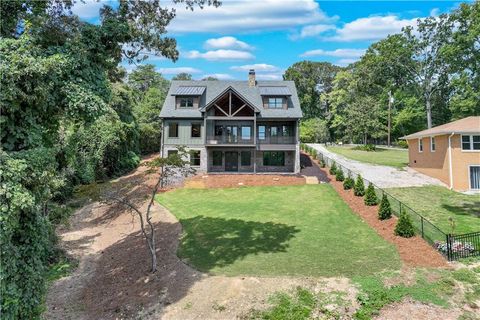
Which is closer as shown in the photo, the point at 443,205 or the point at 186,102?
the point at 443,205

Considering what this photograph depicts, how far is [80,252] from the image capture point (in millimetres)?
18016

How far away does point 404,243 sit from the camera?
591 inches

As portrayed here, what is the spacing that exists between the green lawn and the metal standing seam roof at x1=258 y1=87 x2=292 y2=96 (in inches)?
463

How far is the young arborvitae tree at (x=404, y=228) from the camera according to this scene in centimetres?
1560

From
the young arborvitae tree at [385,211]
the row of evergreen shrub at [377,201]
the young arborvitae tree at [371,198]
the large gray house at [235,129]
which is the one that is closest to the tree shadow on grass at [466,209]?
the young arborvitae tree at [371,198]

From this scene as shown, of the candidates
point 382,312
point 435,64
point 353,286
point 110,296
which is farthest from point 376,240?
point 435,64

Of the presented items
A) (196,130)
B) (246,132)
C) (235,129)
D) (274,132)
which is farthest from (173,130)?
(274,132)

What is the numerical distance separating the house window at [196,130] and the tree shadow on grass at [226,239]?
48.6 ft

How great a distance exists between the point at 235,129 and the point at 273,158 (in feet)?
16.2

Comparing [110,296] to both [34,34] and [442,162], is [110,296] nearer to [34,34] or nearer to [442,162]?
[34,34]

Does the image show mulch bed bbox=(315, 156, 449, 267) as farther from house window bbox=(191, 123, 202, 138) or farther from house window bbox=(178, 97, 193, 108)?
house window bbox=(178, 97, 193, 108)

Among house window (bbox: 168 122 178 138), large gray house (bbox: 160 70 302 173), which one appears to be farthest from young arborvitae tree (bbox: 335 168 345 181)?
house window (bbox: 168 122 178 138)

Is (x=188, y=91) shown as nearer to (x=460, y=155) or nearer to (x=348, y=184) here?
Answer: (x=348, y=184)

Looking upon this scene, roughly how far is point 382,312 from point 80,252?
49.2ft
